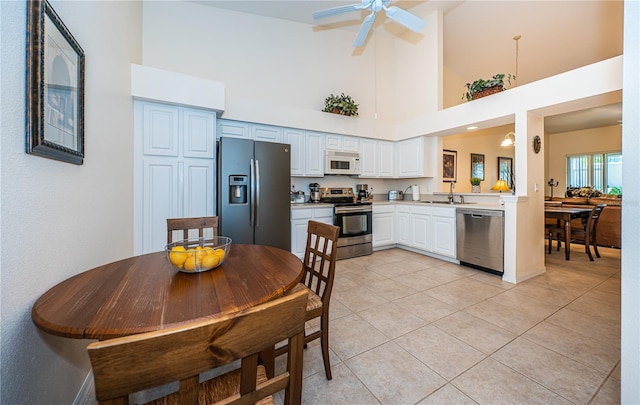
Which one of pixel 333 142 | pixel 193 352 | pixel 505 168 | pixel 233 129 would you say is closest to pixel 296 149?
pixel 333 142

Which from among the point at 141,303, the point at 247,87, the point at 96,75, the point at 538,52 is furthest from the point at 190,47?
the point at 538,52

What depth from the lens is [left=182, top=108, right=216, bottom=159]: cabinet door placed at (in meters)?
2.81

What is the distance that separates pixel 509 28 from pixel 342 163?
3878mm

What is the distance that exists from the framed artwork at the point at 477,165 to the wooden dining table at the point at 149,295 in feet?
20.7

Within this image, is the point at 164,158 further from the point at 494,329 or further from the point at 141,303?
the point at 494,329

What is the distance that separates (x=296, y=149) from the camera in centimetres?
396

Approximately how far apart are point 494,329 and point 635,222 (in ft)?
4.38

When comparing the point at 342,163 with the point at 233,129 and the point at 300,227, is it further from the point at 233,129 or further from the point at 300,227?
the point at 233,129

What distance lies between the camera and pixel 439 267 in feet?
11.7

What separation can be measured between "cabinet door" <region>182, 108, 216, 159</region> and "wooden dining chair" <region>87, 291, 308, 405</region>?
108 inches

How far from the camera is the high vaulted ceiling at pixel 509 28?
3.79 meters

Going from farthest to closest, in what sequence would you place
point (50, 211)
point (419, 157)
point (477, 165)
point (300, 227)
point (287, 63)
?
1. point (477, 165)
2. point (419, 157)
3. point (287, 63)
4. point (300, 227)
5. point (50, 211)

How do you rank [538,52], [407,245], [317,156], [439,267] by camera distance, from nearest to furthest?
[439,267]
[317,156]
[407,245]
[538,52]

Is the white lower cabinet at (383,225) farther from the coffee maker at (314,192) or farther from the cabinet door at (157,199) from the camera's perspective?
the cabinet door at (157,199)
